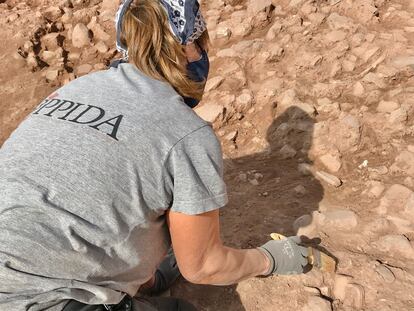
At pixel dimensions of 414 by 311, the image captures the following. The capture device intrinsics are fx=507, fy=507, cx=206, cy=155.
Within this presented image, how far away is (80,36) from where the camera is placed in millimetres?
4637

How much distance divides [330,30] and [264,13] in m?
0.61

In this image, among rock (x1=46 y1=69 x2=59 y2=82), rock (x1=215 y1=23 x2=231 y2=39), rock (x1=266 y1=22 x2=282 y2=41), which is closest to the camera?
rock (x1=266 y1=22 x2=282 y2=41)

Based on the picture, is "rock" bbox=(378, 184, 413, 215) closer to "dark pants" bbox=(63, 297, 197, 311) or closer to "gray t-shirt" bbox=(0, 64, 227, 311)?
"dark pants" bbox=(63, 297, 197, 311)

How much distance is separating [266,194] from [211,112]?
0.90 metres

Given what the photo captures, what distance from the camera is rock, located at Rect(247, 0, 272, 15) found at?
4191 millimetres

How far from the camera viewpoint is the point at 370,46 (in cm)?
358

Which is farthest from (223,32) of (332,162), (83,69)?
(332,162)

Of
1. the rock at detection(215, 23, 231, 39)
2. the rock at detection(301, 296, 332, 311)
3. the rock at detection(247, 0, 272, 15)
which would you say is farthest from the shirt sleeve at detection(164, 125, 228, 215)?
the rock at detection(247, 0, 272, 15)

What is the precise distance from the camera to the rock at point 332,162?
2957 mm

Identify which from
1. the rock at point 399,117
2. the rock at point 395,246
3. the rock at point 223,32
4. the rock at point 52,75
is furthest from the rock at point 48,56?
the rock at point 395,246

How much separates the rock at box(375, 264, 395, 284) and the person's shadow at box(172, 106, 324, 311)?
1.57ft

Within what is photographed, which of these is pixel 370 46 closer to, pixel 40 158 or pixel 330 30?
pixel 330 30

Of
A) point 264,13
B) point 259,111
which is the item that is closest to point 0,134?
point 259,111

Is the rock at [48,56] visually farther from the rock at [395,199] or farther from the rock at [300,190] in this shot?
the rock at [395,199]
